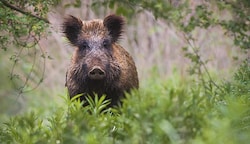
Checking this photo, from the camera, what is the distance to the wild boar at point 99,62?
884 cm

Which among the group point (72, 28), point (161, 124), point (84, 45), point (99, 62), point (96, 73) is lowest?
point (161, 124)

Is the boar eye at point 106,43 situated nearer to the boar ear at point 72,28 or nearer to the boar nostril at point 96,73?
the boar ear at point 72,28

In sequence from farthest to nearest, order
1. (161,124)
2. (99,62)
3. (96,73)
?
(99,62) → (96,73) → (161,124)

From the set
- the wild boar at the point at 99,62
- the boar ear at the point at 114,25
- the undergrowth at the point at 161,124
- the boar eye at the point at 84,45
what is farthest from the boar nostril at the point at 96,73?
the undergrowth at the point at 161,124

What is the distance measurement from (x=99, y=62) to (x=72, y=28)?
96cm

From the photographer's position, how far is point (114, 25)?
31.6 feet

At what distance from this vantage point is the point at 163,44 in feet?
51.2

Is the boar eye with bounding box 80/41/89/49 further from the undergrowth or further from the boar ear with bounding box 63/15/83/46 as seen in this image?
the undergrowth

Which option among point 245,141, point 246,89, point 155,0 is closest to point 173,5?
point 155,0

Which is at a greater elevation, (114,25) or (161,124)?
(114,25)

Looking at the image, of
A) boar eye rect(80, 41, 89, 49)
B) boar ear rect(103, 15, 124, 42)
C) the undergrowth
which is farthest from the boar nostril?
the undergrowth

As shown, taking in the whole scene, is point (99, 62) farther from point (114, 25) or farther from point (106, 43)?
point (114, 25)

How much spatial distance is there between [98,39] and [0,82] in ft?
24.8

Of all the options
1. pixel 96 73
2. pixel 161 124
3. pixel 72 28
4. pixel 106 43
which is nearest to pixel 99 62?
pixel 96 73
